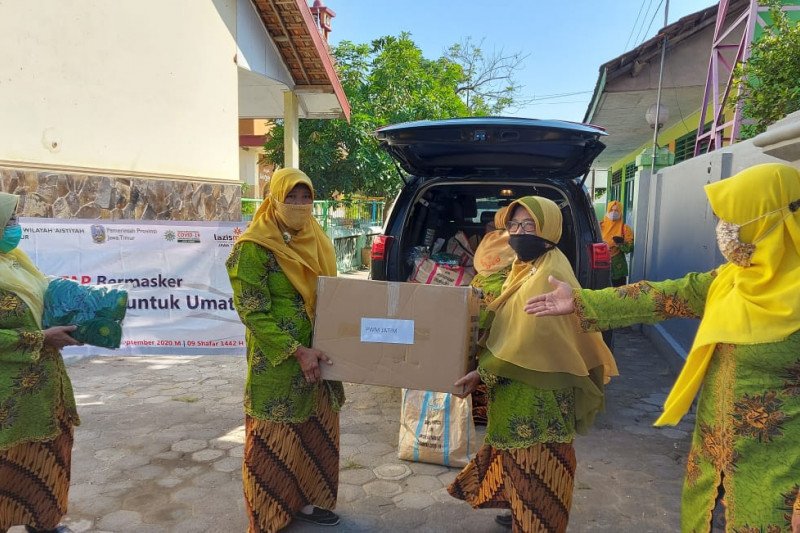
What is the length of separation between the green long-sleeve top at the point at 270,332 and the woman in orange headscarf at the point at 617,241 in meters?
5.32

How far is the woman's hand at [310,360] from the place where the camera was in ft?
7.80

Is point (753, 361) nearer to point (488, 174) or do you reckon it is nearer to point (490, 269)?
Result: point (490, 269)

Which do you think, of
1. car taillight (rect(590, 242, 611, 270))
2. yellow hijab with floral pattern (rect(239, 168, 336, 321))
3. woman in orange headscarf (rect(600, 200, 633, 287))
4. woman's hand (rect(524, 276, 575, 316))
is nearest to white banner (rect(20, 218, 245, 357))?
yellow hijab with floral pattern (rect(239, 168, 336, 321))

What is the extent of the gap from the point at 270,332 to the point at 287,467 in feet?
2.15

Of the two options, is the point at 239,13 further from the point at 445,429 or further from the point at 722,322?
the point at 722,322

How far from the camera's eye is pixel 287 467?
104 inches

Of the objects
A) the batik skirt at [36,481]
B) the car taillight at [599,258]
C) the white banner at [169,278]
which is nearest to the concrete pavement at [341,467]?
the batik skirt at [36,481]

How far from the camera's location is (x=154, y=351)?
4473 mm

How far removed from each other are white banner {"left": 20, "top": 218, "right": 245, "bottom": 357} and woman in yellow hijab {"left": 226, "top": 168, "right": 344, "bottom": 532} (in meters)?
1.93

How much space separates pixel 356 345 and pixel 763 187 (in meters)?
1.45

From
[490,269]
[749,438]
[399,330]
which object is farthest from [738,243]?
[490,269]

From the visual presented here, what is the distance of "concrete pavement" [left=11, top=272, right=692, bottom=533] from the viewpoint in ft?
9.55

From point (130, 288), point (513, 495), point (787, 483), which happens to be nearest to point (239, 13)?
point (130, 288)

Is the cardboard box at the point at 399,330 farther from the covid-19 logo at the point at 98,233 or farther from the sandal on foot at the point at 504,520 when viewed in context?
the covid-19 logo at the point at 98,233
